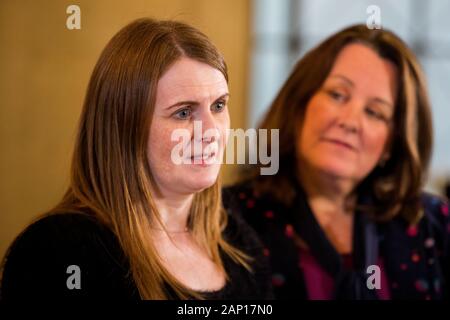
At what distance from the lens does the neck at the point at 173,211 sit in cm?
59

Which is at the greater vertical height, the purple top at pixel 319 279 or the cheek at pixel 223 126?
the cheek at pixel 223 126

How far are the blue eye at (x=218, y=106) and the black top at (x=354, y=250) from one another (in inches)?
6.9

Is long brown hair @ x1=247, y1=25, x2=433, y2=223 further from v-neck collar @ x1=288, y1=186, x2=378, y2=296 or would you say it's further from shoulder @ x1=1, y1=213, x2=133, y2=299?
shoulder @ x1=1, y1=213, x2=133, y2=299

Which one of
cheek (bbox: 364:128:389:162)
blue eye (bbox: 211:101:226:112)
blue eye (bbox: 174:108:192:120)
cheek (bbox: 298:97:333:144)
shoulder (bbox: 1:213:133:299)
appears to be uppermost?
blue eye (bbox: 211:101:226:112)

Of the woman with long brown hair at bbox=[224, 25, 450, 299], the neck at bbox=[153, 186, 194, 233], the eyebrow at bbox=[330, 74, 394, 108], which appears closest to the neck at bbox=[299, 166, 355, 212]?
the woman with long brown hair at bbox=[224, 25, 450, 299]

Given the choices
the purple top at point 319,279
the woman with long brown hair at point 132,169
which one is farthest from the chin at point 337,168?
the woman with long brown hair at point 132,169

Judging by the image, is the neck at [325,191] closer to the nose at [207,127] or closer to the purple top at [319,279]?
the purple top at [319,279]

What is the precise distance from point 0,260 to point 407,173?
563 millimetres

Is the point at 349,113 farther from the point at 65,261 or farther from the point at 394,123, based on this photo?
the point at 65,261

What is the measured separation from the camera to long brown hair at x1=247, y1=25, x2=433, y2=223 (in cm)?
76

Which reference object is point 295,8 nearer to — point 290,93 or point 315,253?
point 290,93

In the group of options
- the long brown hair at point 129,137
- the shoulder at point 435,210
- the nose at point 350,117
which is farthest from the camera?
the shoulder at point 435,210
